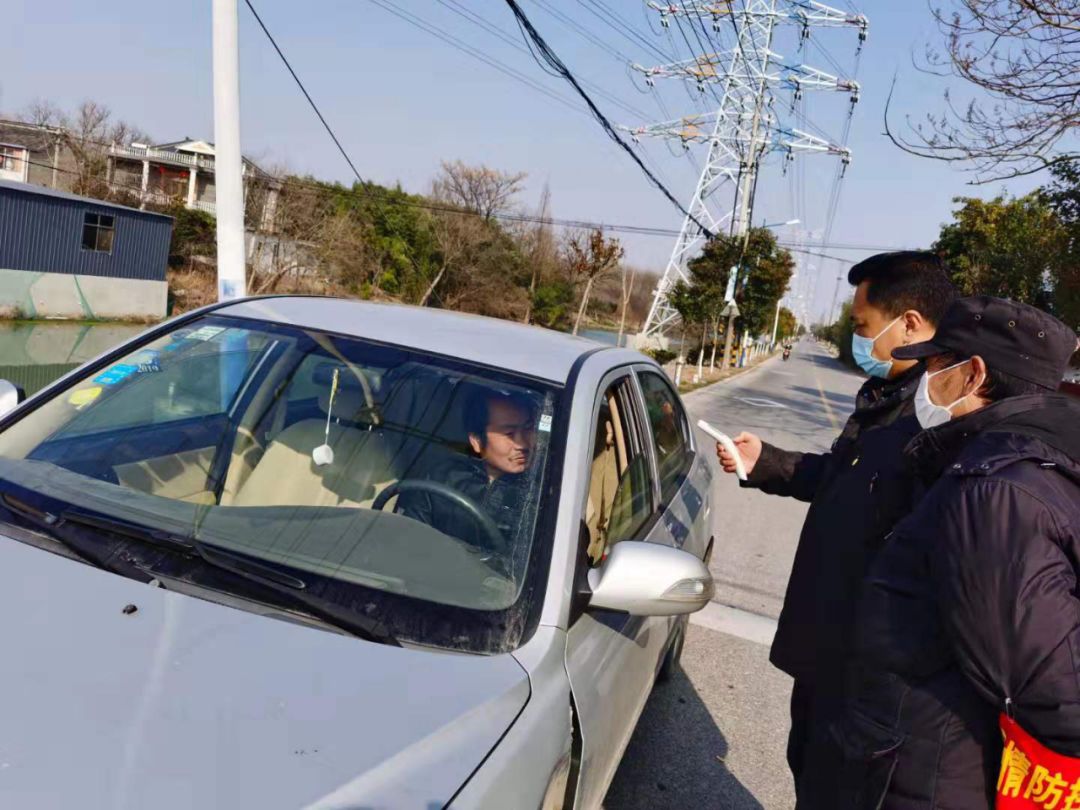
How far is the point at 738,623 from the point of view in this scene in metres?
5.29

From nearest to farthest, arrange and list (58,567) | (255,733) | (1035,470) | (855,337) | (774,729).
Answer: (255,733) < (1035,470) < (58,567) < (855,337) < (774,729)

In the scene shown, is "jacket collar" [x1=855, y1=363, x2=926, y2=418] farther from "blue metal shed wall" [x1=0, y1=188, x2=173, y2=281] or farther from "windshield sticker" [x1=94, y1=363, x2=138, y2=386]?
"blue metal shed wall" [x1=0, y1=188, x2=173, y2=281]

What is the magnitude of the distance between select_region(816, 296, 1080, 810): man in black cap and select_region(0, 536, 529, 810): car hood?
2.54 ft


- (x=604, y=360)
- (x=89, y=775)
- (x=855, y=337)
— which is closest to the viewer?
(x=89, y=775)

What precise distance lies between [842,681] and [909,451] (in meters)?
0.63

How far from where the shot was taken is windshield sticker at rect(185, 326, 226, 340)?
2768 millimetres

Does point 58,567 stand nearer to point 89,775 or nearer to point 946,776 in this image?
point 89,775

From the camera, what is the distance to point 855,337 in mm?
3043

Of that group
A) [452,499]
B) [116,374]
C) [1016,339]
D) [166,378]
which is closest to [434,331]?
[452,499]

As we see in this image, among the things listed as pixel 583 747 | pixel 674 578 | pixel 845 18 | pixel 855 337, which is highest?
pixel 845 18

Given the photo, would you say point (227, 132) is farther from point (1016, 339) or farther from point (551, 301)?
point (551, 301)

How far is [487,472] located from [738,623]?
3490 mm

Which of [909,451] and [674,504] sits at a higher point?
[909,451]

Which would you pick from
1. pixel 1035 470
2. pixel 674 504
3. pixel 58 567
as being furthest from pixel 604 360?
pixel 58 567
